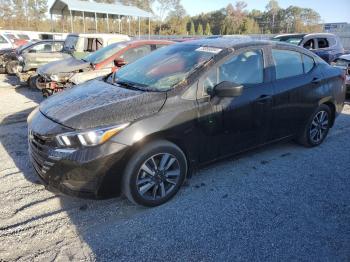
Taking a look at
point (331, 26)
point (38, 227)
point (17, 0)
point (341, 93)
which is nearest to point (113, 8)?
point (331, 26)

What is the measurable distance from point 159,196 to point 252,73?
189 centimetres

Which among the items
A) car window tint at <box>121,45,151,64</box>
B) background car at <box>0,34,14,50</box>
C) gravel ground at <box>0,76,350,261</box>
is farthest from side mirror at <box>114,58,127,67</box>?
background car at <box>0,34,14,50</box>

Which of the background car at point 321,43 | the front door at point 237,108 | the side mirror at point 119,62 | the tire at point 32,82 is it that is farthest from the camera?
the background car at point 321,43

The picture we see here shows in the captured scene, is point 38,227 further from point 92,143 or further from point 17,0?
point 17,0

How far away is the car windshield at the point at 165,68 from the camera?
3.64 m

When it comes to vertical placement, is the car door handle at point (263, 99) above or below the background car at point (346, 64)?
below

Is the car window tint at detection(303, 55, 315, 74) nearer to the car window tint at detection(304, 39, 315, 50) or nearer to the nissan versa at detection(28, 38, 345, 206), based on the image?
the nissan versa at detection(28, 38, 345, 206)

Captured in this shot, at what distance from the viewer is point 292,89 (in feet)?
14.2

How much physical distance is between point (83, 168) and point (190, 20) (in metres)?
62.8

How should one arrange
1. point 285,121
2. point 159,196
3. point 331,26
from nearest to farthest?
point 159,196, point 285,121, point 331,26

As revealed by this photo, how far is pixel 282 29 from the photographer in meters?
53.7

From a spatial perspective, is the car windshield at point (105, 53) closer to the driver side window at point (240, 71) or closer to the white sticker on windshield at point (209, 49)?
the white sticker on windshield at point (209, 49)

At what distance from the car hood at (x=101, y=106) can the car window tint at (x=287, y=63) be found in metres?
1.77

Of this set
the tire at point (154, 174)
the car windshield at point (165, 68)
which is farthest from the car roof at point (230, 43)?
the tire at point (154, 174)
